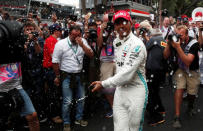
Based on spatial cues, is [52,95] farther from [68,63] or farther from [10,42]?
[10,42]

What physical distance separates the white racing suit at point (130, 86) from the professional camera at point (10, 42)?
1261mm

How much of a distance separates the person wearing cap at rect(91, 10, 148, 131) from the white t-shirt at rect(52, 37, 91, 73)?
1.81m

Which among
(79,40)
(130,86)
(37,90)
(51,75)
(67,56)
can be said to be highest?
(79,40)

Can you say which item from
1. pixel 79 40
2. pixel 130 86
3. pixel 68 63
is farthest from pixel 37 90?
pixel 130 86

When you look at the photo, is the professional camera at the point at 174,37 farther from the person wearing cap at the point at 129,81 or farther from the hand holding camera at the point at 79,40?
the hand holding camera at the point at 79,40

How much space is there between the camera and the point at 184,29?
16.4 ft

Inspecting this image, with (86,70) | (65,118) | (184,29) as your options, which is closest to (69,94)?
(65,118)

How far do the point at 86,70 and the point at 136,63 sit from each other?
9.07ft

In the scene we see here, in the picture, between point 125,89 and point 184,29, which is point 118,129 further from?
point 184,29

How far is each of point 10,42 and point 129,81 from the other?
4.97 ft

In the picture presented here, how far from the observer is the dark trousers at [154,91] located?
17.3 feet

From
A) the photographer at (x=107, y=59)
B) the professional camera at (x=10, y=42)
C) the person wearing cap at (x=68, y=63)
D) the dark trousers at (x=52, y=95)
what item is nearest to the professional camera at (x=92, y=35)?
the photographer at (x=107, y=59)

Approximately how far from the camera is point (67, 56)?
484 cm

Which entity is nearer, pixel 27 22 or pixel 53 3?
pixel 27 22
